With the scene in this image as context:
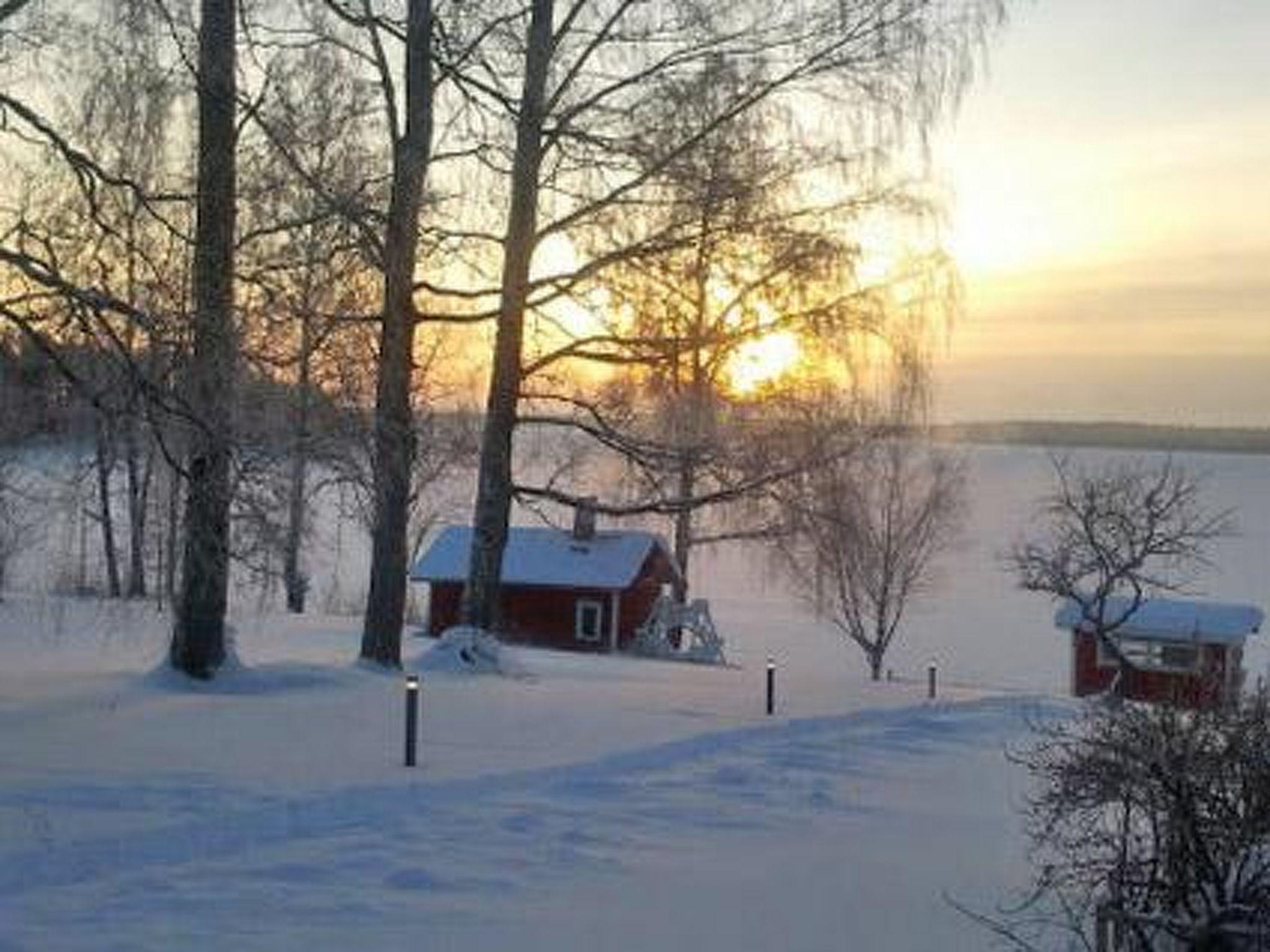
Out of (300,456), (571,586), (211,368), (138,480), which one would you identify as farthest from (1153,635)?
(211,368)

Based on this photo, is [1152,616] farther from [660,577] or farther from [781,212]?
[781,212]

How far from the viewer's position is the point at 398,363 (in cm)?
1845

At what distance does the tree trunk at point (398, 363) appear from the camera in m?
17.6

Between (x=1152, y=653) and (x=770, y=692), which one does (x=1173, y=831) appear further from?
(x=1152, y=653)

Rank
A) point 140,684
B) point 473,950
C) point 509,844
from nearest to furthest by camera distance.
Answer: point 473,950
point 509,844
point 140,684

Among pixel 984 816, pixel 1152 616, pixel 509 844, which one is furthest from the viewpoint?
pixel 1152 616

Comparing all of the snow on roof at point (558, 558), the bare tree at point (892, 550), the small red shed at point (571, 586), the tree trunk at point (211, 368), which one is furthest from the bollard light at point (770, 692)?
the snow on roof at point (558, 558)

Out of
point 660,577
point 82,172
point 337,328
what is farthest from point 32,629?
point 660,577

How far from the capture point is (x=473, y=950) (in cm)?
812

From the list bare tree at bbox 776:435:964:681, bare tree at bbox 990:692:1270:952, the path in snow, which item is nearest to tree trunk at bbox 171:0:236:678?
the path in snow

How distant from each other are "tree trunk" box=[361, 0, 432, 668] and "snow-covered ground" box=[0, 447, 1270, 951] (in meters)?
1.06

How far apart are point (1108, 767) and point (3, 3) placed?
879 centimetres

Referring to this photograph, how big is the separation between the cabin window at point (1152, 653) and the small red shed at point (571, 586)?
10.9 metres

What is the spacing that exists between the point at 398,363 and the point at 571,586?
24.7 m
